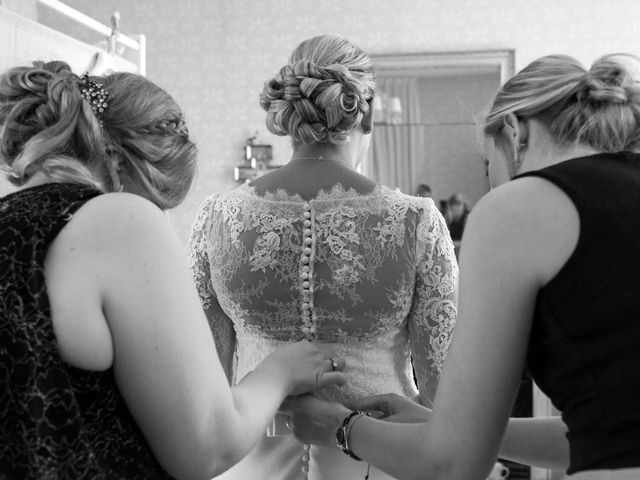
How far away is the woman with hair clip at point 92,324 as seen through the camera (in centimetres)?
99

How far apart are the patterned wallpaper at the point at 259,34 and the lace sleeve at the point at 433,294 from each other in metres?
3.77

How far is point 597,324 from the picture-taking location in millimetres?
990

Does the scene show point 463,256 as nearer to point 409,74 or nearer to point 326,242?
point 326,242

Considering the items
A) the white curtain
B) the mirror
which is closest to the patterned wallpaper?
the mirror

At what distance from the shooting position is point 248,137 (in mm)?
5516

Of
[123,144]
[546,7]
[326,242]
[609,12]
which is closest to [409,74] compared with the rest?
[546,7]

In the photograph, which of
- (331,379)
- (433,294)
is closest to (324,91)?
(433,294)

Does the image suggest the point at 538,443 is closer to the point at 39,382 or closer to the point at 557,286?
the point at 557,286

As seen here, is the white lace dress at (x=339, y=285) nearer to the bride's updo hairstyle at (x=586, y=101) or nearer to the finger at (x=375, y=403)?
the finger at (x=375, y=403)

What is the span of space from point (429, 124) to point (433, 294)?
380 cm

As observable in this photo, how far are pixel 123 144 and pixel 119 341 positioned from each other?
0.31 metres

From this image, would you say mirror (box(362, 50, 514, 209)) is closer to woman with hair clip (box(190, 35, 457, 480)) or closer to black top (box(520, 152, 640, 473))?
woman with hair clip (box(190, 35, 457, 480))

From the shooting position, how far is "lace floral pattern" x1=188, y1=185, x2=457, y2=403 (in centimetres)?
171

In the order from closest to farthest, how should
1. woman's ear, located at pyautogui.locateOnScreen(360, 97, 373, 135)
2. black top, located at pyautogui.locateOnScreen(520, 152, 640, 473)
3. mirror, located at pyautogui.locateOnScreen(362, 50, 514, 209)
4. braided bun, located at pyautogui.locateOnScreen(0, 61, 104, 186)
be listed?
1. black top, located at pyautogui.locateOnScreen(520, 152, 640, 473)
2. braided bun, located at pyautogui.locateOnScreen(0, 61, 104, 186)
3. woman's ear, located at pyautogui.locateOnScreen(360, 97, 373, 135)
4. mirror, located at pyautogui.locateOnScreen(362, 50, 514, 209)
